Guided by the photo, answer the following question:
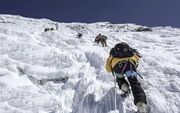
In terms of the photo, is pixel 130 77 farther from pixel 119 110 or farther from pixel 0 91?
pixel 0 91

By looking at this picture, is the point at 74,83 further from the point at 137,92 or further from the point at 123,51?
the point at 137,92

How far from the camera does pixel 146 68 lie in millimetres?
12180

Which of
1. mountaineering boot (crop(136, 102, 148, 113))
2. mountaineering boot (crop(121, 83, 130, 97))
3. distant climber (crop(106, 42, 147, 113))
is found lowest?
mountaineering boot (crop(136, 102, 148, 113))

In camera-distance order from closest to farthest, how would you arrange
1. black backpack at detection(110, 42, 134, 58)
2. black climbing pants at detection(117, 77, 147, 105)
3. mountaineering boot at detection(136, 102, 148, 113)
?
mountaineering boot at detection(136, 102, 148, 113) → black climbing pants at detection(117, 77, 147, 105) → black backpack at detection(110, 42, 134, 58)

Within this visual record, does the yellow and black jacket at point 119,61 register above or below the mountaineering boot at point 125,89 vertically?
above

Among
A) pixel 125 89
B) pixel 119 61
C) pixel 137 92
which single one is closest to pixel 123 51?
pixel 119 61

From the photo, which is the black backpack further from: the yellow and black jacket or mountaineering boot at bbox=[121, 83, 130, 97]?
mountaineering boot at bbox=[121, 83, 130, 97]

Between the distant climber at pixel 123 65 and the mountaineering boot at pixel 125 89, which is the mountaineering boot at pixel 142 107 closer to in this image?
the distant climber at pixel 123 65

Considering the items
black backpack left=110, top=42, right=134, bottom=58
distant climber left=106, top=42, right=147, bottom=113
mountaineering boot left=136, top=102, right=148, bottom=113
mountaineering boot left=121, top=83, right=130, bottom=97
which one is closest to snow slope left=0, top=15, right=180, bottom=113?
mountaineering boot left=121, top=83, right=130, bottom=97

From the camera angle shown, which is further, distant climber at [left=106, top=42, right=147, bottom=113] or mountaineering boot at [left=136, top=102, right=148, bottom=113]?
distant climber at [left=106, top=42, right=147, bottom=113]

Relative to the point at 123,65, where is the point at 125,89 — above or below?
below

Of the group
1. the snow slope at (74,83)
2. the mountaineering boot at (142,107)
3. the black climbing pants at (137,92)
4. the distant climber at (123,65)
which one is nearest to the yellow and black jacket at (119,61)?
the distant climber at (123,65)

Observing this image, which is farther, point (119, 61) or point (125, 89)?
Result: point (119, 61)

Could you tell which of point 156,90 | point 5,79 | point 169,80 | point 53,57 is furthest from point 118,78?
point 53,57
